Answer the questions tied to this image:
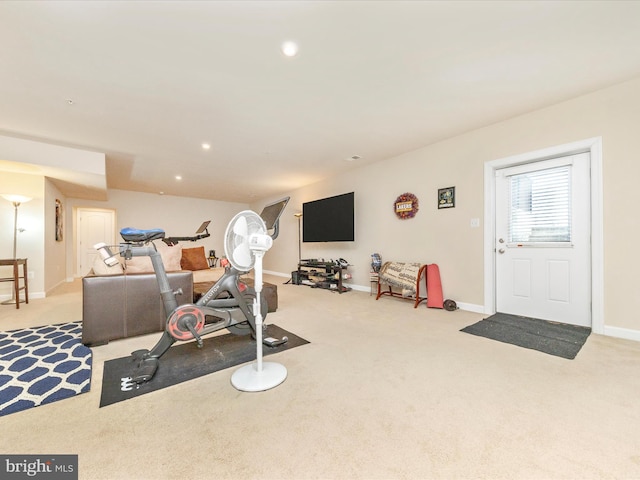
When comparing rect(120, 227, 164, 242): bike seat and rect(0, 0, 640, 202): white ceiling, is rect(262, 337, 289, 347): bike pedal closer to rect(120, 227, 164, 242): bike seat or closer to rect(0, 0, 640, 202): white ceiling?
rect(120, 227, 164, 242): bike seat

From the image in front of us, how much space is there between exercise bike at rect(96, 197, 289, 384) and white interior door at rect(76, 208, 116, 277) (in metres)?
6.47

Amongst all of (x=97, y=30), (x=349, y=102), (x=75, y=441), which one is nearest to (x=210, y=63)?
(x=97, y=30)

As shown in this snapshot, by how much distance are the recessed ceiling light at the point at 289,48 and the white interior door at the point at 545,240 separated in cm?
286

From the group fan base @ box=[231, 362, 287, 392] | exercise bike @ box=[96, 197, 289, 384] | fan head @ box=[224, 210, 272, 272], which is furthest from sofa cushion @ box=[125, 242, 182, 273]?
fan base @ box=[231, 362, 287, 392]

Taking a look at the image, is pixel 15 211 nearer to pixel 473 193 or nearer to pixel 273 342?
pixel 273 342

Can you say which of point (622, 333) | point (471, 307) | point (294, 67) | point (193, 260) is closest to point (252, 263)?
point (294, 67)

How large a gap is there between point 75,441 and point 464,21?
3151 mm

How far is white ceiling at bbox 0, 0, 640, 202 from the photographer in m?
1.68

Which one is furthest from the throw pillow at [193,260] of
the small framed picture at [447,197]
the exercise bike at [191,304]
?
the small framed picture at [447,197]

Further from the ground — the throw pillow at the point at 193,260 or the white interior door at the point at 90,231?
the white interior door at the point at 90,231

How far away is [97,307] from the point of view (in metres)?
2.36

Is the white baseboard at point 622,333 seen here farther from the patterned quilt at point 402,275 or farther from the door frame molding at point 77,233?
the door frame molding at point 77,233

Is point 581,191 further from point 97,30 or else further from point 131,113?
point 131,113

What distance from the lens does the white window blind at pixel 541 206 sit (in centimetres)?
293
